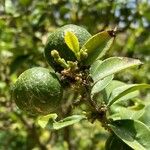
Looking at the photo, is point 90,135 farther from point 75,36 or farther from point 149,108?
point 75,36

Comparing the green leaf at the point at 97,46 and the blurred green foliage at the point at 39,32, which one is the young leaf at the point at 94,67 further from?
the blurred green foliage at the point at 39,32

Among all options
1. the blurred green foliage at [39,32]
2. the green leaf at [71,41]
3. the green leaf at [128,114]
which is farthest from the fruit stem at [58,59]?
the blurred green foliage at [39,32]

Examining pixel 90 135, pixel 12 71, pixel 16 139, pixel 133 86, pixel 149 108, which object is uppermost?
pixel 133 86

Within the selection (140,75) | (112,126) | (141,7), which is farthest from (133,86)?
(140,75)

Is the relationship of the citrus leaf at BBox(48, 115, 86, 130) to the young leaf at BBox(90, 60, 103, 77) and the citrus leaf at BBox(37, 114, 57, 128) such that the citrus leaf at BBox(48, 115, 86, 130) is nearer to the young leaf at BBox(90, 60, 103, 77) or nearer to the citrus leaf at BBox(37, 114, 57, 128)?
the citrus leaf at BBox(37, 114, 57, 128)

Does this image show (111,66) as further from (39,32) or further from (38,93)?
(39,32)

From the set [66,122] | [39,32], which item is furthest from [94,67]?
[39,32]
